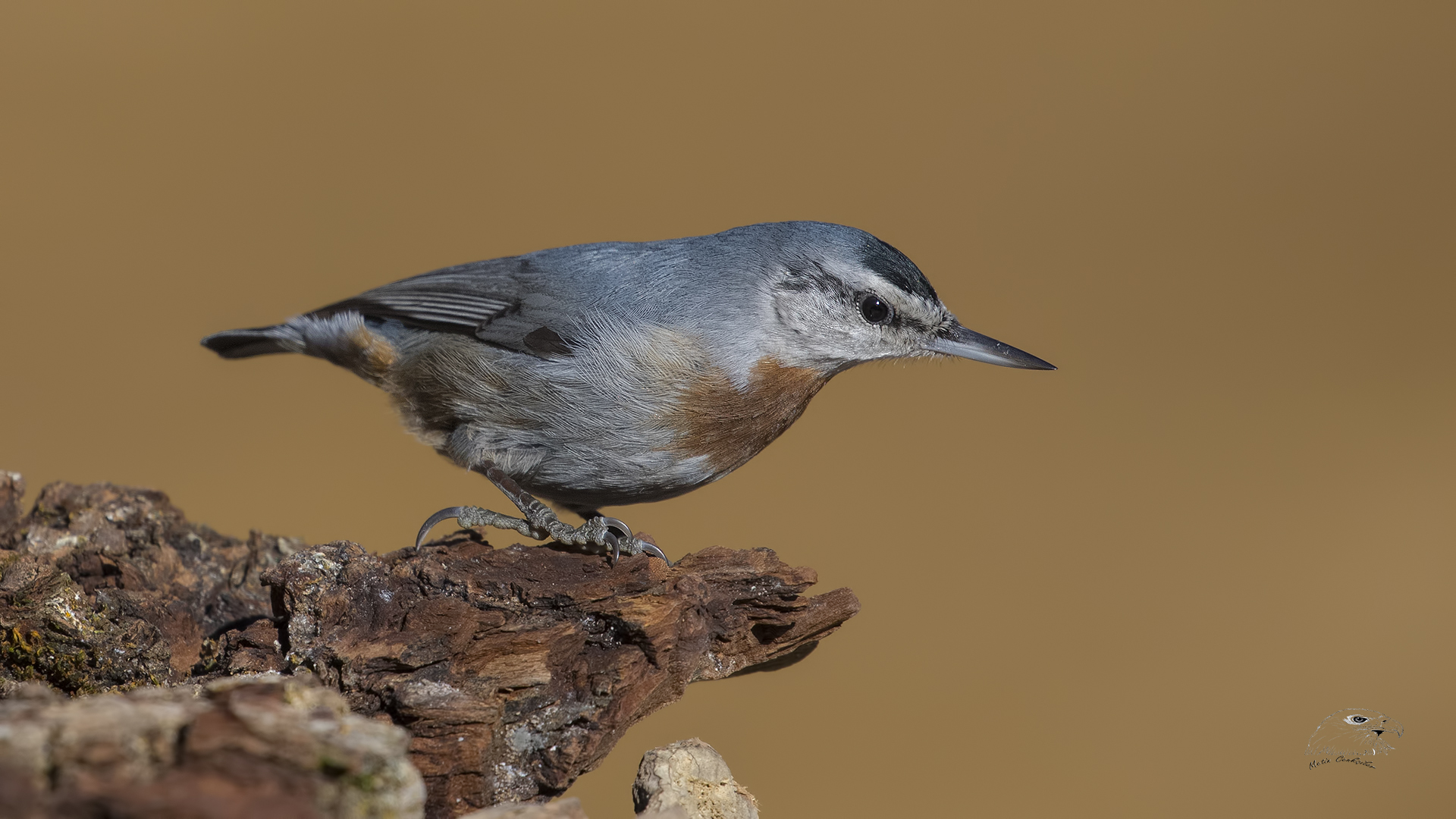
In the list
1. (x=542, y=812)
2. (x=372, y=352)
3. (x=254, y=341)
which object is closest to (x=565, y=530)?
(x=372, y=352)

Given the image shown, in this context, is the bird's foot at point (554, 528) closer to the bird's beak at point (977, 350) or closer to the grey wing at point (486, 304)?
the grey wing at point (486, 304)

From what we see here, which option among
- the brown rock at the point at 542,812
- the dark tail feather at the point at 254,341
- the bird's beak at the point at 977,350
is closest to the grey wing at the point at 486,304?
the dark tail feather at the point at 254,341

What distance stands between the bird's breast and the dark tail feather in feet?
4.58

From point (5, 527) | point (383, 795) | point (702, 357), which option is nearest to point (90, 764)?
point (383, 795)

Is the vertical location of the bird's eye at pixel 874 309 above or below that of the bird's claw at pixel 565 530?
above

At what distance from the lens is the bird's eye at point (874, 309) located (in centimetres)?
248

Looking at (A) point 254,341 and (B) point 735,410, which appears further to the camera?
(A) point 254,341

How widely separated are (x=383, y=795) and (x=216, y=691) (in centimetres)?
26

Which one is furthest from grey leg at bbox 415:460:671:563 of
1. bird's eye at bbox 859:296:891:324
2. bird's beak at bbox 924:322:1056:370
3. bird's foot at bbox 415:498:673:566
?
bird's beak at bbox 924:322:1056:370

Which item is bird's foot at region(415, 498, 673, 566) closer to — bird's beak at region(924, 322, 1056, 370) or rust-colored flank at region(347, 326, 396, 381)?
rust-colored flank at region(347, 326, 396, 381)

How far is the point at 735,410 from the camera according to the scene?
242cm

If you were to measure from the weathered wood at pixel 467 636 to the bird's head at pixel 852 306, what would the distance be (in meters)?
0.58

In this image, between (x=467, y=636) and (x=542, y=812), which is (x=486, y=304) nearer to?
(x=467, y=636)

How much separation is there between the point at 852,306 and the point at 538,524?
0.99m
